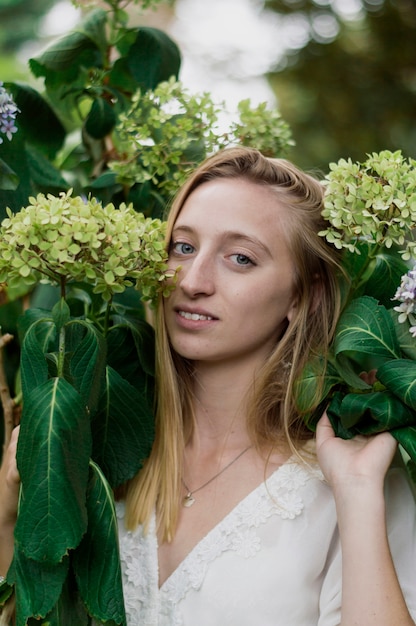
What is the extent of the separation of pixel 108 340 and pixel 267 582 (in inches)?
21.8

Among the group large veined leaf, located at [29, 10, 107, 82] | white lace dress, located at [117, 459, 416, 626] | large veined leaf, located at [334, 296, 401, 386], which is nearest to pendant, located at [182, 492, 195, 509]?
white lace dress, located at [117, 459, 416, 626]

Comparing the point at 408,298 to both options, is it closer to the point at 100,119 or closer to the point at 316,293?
the point at 316,293

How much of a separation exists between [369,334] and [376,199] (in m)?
0.23

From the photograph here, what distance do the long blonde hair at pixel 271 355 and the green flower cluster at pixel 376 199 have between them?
240 mm

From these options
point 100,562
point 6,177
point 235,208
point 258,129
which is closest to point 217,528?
point 100,562

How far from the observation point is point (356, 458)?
1384 mm

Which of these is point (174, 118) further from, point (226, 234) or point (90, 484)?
point (90, 484)

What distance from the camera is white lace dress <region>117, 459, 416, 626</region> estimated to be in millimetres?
1474

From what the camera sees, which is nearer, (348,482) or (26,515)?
(26,515)

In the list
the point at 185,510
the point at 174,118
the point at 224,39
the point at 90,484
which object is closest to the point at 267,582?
the point at 185,510

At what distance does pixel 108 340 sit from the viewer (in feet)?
5.47

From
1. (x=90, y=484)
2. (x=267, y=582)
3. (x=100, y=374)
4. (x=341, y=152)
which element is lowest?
(x=341, y=152)

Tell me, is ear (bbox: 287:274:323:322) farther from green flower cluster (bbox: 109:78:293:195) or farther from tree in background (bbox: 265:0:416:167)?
tree in background (bbox: 265:0:416:167)

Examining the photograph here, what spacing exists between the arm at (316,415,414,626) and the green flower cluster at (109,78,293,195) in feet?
2.48
